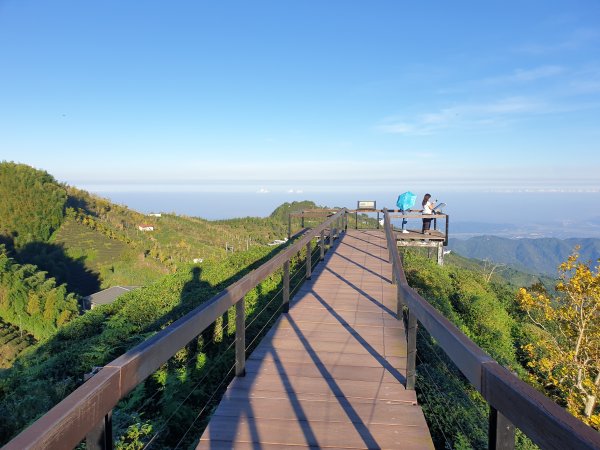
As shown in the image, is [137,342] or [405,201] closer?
[137,342]

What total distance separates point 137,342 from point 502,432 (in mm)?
6099

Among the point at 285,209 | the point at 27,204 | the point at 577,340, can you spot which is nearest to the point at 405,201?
the point at 577,340

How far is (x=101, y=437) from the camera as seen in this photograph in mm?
1598

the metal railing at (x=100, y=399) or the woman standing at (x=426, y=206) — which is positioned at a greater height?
the woman standing at (x=426, y=206)

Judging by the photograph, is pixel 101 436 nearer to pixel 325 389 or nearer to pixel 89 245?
pixel 325 389

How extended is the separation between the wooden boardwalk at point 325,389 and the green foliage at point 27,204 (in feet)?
114

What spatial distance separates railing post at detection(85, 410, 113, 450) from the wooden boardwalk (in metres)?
1.22

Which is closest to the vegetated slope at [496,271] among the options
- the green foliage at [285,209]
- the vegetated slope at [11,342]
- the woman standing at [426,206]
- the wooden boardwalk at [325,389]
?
the woman standing at [426,206]

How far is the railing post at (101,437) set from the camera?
1562mm

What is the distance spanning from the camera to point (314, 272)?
896 cm

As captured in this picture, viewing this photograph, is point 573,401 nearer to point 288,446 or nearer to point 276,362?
point 276,362

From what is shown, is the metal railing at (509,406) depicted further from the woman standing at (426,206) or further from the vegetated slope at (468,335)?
the woman standing at (426,206)

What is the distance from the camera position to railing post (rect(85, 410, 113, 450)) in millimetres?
1562

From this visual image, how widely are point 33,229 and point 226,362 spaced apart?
114 feet
